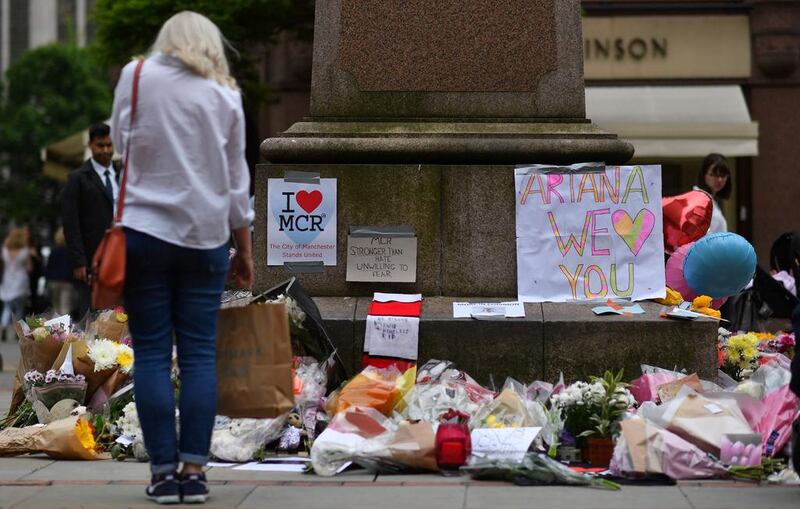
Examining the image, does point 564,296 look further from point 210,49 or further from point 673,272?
point 210,49

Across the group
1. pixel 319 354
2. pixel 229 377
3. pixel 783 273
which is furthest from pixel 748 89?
pixel 229 377

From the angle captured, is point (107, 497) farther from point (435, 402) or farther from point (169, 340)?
point (435, 402)

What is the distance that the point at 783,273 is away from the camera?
10992 millimetres

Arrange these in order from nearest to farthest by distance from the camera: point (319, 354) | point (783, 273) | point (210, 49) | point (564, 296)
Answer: point (210, 49), point (319, 354), point (564, 296), point (783, 273)

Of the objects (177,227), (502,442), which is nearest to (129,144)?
(177,227)

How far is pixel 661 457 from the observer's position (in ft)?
20.1

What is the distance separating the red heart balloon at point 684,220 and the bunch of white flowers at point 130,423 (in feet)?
10.4


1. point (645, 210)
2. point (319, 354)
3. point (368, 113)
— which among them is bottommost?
point (319, 354)

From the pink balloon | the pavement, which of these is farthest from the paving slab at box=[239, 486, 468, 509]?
the pink balloon

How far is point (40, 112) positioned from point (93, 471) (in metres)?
64.0

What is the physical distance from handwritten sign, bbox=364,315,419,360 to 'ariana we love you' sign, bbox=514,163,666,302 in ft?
2.32

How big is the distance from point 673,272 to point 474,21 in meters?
1.74

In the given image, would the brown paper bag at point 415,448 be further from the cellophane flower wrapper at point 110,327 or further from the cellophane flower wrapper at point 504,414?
the cellophane flower wrapper at point 110,327

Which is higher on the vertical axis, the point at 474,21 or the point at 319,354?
the point at 474,21
